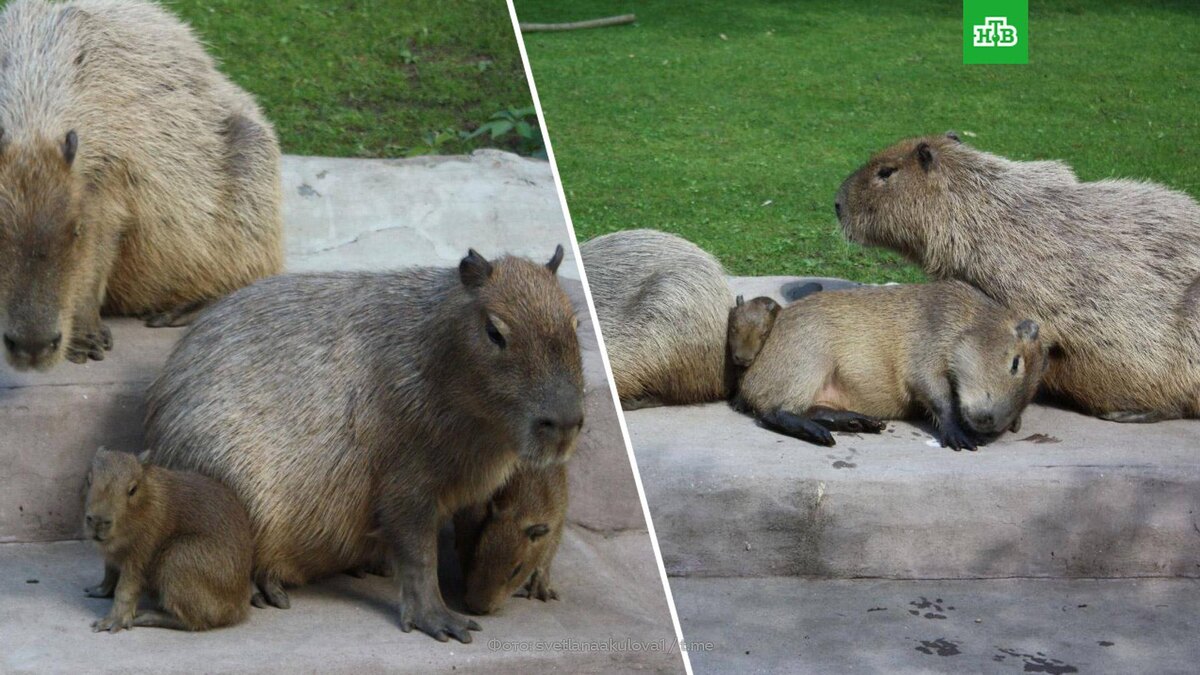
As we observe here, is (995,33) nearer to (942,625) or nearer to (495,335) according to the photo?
(942,625)

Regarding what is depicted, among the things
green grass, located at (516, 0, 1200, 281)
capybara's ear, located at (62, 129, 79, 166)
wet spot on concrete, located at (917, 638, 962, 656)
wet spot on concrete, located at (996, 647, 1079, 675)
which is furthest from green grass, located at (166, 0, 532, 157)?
wet spot on concrete, located at (996, 647, 1079, 675)

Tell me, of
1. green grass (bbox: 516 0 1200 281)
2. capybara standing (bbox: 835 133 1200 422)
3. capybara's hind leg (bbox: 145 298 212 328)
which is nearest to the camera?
capybara's hind leg (bbox: 145 298 212 328)

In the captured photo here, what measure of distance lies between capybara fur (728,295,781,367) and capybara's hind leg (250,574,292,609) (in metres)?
2.16

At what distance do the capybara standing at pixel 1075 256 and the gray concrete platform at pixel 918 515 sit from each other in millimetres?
599

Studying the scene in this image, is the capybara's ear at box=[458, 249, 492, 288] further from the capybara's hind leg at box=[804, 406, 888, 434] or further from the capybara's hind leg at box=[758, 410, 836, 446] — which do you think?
the capybara's hind leg at box=[804, 406, 888, 434]

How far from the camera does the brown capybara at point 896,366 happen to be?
582 centimetres

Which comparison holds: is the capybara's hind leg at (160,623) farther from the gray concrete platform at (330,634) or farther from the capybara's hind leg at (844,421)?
the capybara's hind leg at (844,421)

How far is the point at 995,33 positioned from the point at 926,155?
13.1 ft

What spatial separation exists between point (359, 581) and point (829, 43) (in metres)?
6.44

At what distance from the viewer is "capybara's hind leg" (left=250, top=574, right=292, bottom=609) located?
15.2ft

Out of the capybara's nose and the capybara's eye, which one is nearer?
the capybara's eye

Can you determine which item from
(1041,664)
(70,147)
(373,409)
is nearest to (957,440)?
(1041,664)

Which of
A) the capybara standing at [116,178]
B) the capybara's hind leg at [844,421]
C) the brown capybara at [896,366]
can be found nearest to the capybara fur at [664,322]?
the brown capybara at [896,366]

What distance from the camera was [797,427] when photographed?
19.0 ft
